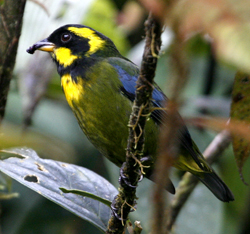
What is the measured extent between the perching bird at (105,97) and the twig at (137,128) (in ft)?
2.08

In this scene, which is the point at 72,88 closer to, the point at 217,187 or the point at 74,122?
the point at 217,187

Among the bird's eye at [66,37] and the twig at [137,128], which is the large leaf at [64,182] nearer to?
the twig at [137,128]

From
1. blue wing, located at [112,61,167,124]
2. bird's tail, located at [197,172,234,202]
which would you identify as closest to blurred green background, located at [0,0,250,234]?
blue wing, located at [112,61,167,124]

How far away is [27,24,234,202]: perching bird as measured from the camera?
2.42 meters

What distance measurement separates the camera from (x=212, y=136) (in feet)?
11.7

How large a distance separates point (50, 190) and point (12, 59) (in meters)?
0.83

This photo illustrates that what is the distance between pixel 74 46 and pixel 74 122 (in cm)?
132

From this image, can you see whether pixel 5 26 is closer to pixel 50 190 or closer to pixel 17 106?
pixel 50 190

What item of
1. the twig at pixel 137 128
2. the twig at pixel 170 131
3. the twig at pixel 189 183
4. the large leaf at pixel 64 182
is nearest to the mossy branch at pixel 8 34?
the large leaf at pixel 64 182

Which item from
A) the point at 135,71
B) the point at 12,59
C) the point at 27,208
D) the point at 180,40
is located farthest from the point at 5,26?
the point at 180,40

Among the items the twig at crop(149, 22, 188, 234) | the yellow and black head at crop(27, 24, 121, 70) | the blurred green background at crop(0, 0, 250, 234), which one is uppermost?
the twig at crop(149, 22, 188, 234)

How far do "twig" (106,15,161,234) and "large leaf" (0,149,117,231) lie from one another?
233mm

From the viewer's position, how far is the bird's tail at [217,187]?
8.74ft

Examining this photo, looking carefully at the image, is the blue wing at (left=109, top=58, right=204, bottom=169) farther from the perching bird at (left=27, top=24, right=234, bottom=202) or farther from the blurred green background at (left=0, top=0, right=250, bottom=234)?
the blurred green background at (left=0, top=0, right=250, bottom=234)
